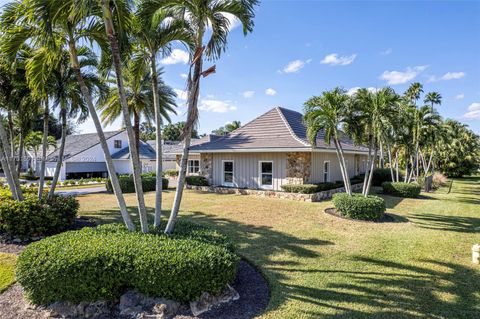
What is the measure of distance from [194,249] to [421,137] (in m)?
21.5

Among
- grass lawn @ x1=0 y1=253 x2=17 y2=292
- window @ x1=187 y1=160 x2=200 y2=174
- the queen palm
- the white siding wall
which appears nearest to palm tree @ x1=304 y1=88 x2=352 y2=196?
the white siding wall

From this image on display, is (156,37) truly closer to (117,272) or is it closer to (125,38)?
(125,38)

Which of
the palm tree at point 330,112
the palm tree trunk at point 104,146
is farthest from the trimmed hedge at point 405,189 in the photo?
the palm tree trunk at point 104,146

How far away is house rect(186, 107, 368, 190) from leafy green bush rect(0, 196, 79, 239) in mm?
11107

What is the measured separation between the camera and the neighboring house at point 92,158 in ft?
104

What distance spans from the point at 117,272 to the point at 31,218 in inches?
201

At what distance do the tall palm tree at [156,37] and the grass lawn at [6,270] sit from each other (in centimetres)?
299

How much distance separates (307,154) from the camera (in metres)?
17.0

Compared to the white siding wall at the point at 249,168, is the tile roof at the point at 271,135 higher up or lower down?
higher up

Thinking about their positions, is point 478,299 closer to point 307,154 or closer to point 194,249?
point 194,249

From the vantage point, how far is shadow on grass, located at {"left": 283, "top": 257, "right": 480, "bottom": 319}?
15.2ft

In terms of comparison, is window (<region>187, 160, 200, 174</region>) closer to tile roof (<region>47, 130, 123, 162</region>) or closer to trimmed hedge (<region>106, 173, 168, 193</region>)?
trimmed hedge (<region>106, 173, 168, 193</region>)

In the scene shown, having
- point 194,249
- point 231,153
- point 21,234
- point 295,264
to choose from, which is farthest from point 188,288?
point 231,153

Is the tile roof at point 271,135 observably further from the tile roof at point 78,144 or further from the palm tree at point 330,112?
the tile roof at point 78,144
